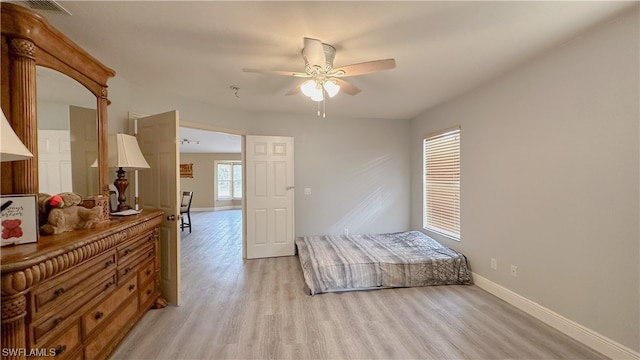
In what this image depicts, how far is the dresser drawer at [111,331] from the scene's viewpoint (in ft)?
5.08

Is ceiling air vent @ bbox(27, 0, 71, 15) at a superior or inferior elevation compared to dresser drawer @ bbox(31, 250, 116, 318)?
superior

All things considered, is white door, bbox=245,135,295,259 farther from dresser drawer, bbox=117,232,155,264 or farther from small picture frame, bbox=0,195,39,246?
small picture frame, bbox=0,195,39,246

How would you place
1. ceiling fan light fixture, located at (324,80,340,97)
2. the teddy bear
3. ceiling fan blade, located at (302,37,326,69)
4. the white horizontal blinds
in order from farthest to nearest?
the white horizontal blinds → ceiling fan light fixture, located at (324,80,340,97) → ceiling fan blade, located at (302,37,326,69) → the teddy bear

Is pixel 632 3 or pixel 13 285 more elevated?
pixel 632 3

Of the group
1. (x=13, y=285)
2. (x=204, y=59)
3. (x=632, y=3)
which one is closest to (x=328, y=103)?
(x=204, y=59)

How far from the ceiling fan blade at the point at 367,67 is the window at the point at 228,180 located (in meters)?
8.59

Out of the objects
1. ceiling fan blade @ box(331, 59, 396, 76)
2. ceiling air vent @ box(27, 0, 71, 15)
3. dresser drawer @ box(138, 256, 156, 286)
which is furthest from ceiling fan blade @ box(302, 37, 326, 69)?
dresser drawer @ box(138, 256, 156, 286)

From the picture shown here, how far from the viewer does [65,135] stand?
1750mm

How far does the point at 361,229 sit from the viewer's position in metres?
4.50

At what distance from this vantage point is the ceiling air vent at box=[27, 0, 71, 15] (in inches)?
59.3

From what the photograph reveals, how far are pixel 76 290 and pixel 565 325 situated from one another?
352cm

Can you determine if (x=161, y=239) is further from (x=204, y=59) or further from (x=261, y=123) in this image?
(x=261, y=123)

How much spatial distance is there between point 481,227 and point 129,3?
3770mm

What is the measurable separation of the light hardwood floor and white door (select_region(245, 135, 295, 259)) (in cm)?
88
